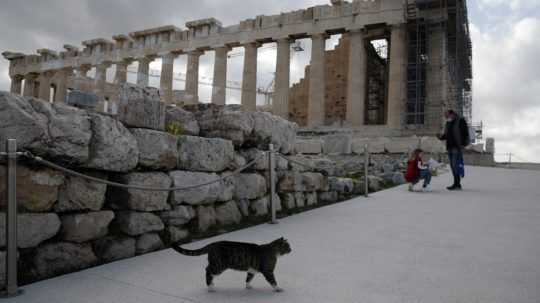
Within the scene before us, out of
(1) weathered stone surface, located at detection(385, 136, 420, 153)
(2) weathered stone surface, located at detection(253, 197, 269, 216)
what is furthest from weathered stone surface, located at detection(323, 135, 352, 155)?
(2) weathered stone surface, located at detection(253, 197, 269, 216)

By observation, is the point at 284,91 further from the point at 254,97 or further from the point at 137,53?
the point at 137,53

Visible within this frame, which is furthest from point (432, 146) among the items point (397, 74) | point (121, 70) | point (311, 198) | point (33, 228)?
point (121, 70)

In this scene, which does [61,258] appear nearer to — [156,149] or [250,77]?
[156,149]

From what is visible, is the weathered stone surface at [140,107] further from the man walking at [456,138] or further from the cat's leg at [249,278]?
the man walking at [456,138]

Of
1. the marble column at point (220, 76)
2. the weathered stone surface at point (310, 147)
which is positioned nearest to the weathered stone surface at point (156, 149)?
the weathered stone surface at point (310, 147)

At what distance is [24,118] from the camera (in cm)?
340

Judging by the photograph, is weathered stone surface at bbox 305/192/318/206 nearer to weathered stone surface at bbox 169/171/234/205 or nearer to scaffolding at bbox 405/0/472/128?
weathered stone surface at bbox 169/171/234/205

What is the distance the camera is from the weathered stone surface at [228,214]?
18.7 ft

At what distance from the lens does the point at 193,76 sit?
33750mm

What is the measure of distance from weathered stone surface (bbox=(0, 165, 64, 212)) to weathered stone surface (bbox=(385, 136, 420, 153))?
745 inches

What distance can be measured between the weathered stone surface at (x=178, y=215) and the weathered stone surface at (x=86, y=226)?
0.75 m

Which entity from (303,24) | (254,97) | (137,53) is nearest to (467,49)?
(303,24)

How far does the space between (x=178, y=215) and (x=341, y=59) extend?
3402cm

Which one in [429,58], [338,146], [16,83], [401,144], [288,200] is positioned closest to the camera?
[288,200]
